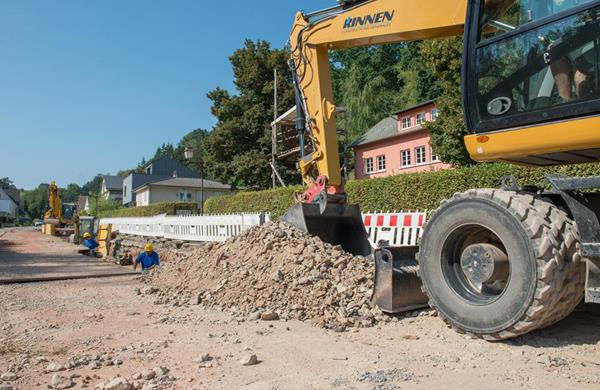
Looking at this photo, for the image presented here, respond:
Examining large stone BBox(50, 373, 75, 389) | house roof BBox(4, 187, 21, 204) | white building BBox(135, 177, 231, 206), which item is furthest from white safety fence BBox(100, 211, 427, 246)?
house roof BBox(4, 187, 21, 204)

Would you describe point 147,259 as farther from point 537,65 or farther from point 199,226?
point 537,65

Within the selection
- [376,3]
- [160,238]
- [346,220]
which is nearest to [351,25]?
[376,3]

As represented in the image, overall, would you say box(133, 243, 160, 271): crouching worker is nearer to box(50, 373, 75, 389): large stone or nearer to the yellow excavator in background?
box(50, 373, 75, 389): large stone

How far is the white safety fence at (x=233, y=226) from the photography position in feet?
31.6

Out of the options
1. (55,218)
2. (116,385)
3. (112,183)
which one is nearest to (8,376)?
(116,385)

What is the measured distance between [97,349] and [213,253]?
3.30 metres

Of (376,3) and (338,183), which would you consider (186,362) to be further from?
(376,3)

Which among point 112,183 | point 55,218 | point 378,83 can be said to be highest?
point 378,83

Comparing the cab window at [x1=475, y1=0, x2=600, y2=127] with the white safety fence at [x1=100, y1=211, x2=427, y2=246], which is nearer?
the cab window at [x1=475, y1=0, x2=600, y2=127]

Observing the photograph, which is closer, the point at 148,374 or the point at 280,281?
the point at 148,374

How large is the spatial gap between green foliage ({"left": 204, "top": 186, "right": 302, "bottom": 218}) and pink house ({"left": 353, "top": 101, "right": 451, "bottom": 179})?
10537mm

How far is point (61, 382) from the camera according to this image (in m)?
3.52

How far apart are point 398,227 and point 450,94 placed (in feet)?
40.3

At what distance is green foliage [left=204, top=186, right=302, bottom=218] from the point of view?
20.9m
